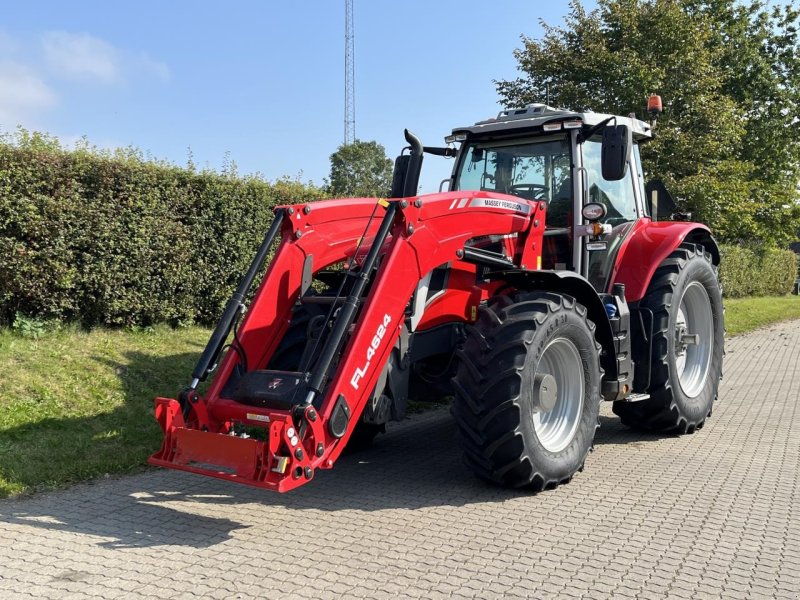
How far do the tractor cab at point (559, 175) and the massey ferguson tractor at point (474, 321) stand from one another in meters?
0.01

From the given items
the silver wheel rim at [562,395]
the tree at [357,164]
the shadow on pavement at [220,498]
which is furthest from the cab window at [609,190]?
the tree at [357,164]

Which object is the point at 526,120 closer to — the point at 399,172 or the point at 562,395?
the point at 399,172

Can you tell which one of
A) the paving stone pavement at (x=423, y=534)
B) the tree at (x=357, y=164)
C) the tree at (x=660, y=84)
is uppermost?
the tree at (x=357, y=164)

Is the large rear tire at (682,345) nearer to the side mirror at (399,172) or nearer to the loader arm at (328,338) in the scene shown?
the loader arm at (328,338)

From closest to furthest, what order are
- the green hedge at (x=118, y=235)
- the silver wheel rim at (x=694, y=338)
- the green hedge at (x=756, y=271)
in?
the silver wheel rim at (x=694, y=338) < the green hedge at (x=118, y=235) < the green hedge at (x=756, y=271)

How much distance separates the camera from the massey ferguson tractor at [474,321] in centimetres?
432

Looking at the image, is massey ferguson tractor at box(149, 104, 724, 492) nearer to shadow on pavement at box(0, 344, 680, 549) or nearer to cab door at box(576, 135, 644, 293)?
cab door at box(576, 135, 644, 293)

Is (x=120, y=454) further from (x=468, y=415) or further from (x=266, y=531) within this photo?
(x=468, y=415)

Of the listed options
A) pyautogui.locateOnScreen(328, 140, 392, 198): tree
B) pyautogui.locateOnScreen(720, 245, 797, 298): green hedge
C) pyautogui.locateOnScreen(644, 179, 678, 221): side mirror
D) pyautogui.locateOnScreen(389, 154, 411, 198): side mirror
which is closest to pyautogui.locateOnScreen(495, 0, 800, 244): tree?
pyautogui.locateOnScreen(720, 245, 797, 298): green hedge

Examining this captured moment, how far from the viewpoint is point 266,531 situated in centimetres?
425

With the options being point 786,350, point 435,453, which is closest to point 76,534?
point 435,453

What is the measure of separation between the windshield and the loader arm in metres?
0.69

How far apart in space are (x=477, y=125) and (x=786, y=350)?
8.89 metres

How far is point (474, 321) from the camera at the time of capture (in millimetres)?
5465
